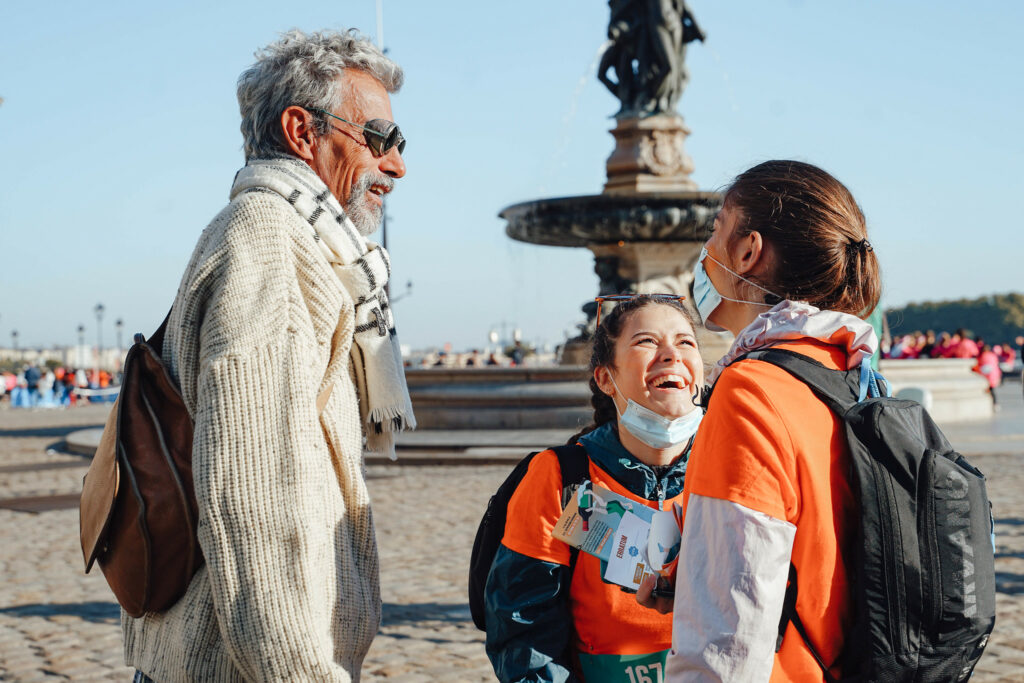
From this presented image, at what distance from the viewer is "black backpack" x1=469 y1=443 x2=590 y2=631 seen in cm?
259

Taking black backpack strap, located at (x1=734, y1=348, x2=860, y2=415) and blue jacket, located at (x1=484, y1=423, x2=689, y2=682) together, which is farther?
blue jacket, located at (x1=484, y1=423, x2=689, y2=682)

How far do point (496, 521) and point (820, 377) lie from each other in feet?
3.32

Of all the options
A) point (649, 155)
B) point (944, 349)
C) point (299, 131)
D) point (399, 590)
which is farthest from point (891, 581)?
point (944, 349)

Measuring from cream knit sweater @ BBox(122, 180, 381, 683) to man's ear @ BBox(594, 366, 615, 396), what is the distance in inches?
33.6

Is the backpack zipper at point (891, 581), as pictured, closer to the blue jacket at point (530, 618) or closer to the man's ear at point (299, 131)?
the blue jacket at point (530, 618)

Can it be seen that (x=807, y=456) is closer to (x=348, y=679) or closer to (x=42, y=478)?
(x=348, y=679)

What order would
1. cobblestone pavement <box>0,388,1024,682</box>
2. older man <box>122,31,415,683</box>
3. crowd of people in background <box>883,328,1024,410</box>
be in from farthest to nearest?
crowd of people in background <box>883,328,1024,410</box>
cobblestone pavement <box>0,388,1024,682</box>
older man <box>122,31,415,683</box>

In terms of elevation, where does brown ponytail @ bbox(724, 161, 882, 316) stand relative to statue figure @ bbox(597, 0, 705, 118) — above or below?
below

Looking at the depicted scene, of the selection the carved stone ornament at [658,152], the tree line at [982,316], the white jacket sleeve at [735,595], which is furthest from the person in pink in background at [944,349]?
the tree line at [982,316]

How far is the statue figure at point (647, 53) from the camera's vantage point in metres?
19.5

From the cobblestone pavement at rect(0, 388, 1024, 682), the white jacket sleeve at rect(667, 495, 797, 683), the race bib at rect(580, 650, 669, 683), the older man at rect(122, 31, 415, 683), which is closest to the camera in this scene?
the white jacket sleeve at rect(667, 495, 797, 683)

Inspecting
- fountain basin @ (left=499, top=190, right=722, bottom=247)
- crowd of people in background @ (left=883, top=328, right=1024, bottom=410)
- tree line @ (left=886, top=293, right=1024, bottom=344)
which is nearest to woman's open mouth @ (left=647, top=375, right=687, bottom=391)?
fountain basin @ (left=499, top=190, right=722, bottom=247)

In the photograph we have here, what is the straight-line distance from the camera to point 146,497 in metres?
2.08

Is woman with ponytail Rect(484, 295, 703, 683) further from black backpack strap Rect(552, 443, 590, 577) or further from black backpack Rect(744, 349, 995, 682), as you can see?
black backpack Rect(744, 349, 995, 682)
